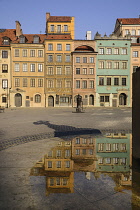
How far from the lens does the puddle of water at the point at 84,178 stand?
9.11 feet

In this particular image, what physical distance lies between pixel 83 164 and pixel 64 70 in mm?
38679

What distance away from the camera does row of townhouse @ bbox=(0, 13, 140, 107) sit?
4159cm

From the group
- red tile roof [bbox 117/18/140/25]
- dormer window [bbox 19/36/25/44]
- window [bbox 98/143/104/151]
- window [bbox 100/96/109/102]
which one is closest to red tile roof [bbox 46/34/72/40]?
dormer window [bbox 19/36/25/44]

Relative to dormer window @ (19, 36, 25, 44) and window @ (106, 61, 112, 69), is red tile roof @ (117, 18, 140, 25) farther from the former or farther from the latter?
dormer window @ (19, 36, 25, 44)

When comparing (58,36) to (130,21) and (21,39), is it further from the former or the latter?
(130,21)

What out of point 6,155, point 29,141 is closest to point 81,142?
point 29,141

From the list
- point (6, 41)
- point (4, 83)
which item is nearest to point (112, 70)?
point (4, 83)

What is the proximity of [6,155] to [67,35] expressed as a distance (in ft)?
134

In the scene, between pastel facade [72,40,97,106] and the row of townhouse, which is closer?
the row of townhouse

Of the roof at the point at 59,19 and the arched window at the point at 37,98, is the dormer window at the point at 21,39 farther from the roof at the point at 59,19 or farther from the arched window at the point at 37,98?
the arched window at the point at 37,98

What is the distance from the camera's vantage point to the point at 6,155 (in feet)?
17.2

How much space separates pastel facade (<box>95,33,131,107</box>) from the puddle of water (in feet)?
123

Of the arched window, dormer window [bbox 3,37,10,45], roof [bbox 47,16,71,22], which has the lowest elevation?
the arched window

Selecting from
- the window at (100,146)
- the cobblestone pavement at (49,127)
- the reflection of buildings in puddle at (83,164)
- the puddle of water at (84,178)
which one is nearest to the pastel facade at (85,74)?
the cobblestone pavement at (49,127)
